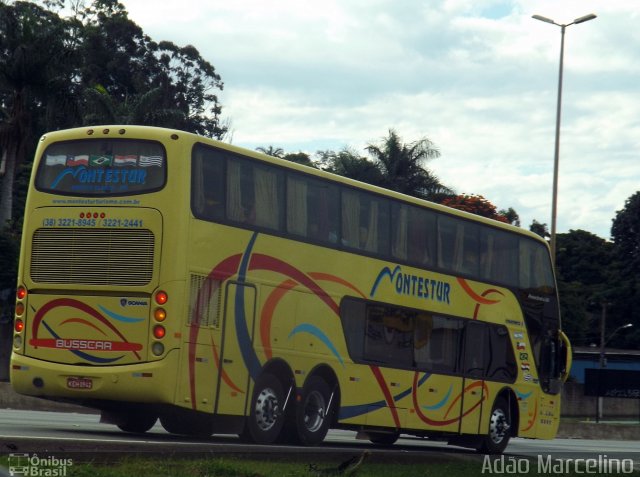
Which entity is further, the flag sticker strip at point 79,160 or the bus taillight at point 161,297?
the flag sticker strip at point 79,160

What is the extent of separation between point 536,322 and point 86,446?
13047 millimetres

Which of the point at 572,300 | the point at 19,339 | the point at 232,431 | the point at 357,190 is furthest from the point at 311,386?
the point at 572,300

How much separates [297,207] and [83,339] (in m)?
3.67

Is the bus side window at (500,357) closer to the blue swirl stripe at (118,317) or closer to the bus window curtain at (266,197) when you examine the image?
the bus window curtain at (266,197)

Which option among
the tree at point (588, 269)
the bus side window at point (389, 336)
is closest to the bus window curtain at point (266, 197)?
the bus side window at point (389, 336)

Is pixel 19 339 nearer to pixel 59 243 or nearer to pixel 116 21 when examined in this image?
pixel 59 243

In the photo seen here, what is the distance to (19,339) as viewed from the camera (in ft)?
51.6

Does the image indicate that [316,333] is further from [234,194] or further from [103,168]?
[103,168]

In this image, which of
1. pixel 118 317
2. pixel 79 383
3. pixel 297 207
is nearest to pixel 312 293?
pixel 297 207

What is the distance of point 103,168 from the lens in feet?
51.7

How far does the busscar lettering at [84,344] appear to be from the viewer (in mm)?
15258

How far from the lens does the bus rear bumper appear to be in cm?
1491

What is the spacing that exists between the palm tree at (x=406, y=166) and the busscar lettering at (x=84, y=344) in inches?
1765

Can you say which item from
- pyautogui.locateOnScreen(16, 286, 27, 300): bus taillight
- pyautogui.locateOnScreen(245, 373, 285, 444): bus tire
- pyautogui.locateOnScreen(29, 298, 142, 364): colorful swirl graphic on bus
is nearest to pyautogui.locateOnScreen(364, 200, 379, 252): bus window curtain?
pyautogui.locateOnScreen(245, 373, 285, 444): bus tire
